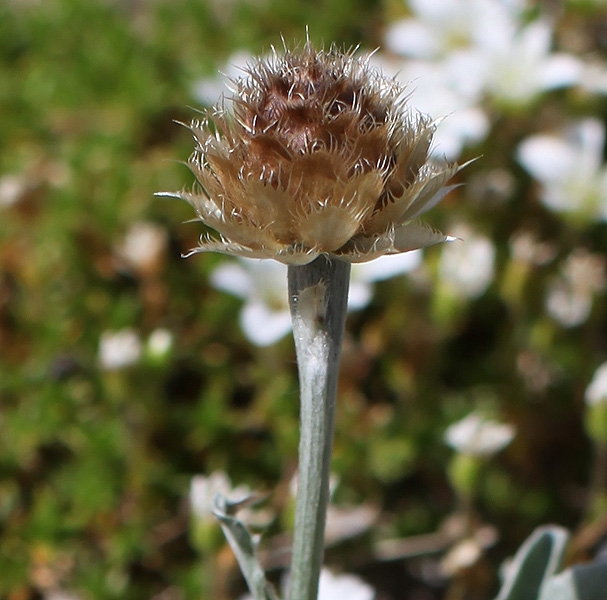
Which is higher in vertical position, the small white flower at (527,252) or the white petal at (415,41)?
the white petal at (415,41)

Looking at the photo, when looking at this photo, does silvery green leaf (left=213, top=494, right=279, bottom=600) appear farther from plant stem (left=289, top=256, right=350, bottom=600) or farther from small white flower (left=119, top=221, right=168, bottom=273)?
small white flower (left=119, top=221, right=168, bottom=273)

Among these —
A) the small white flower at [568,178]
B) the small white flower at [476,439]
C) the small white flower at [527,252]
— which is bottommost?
the small white flower at [476,439]

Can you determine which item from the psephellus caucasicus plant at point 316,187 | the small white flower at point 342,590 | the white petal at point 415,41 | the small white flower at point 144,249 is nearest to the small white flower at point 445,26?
the white petal at point 415,41

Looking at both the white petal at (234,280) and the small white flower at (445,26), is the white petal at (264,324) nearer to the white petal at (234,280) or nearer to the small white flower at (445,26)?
the white petal at (234,280)

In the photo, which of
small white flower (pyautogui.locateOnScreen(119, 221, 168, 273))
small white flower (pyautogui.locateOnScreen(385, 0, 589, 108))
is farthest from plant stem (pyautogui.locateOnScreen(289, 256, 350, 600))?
small white flower (pyautogui.locateOnScreen(385, 0, 589, 108))

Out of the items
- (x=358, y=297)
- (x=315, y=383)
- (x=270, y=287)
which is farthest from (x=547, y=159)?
(x=315, y=383)

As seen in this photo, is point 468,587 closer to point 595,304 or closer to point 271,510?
point 271,510
